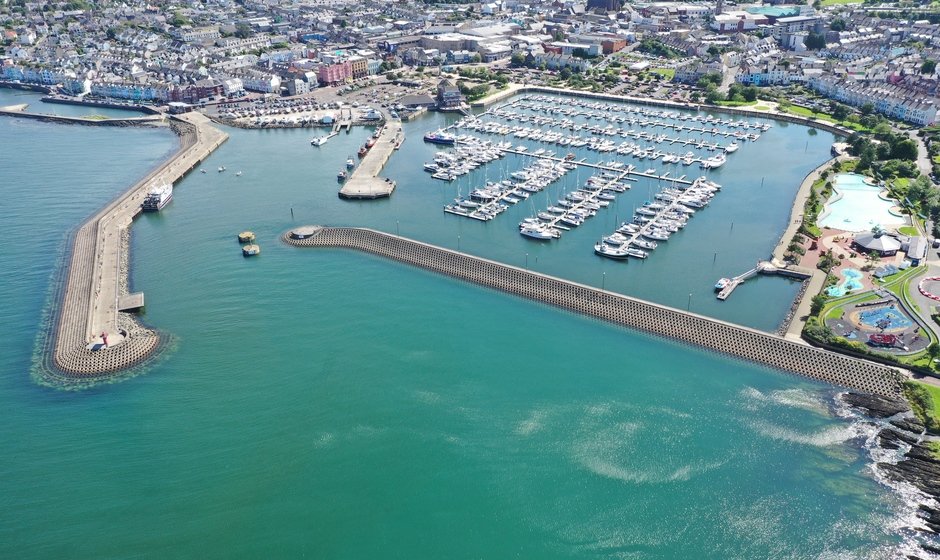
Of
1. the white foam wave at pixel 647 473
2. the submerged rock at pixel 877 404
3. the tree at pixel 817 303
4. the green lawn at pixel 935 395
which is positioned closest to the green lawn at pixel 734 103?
the tree at pixel 817 303

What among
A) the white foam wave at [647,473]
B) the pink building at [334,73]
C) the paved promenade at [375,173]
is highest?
the pink building at [334,73]

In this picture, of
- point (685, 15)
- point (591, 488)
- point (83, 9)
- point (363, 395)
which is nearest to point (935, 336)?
point (591, 488)

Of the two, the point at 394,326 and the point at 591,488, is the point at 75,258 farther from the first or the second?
the point at 591,488

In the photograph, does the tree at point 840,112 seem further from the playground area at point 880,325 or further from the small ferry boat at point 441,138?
the playground area at point 880,325

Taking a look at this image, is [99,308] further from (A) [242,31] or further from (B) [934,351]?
(A) [242,31]

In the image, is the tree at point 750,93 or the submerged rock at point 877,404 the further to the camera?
the tree at point 750,93

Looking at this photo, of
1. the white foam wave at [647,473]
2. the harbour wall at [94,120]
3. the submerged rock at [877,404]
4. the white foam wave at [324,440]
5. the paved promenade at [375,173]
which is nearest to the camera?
the white foam wave at [647,473]

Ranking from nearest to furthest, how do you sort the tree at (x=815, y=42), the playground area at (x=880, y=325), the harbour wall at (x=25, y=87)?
the playground area at (x=880, y=325)
the harbour wall at (x=25, y=87)
the tree at (x=815, y=42)
